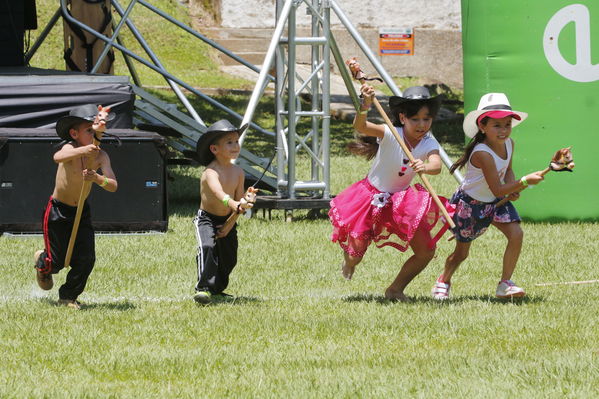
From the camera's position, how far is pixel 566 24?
37.6 feet

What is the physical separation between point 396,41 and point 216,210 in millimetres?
18984

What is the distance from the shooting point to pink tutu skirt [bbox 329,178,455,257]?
7.59 meters

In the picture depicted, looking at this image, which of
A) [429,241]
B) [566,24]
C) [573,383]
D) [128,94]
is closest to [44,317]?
[429,241]

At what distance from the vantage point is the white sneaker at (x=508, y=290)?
7520 mm

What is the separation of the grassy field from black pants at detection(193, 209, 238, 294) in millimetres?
177

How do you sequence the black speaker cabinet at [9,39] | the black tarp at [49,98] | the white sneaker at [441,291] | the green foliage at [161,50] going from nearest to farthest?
1. the white sneaker at [441,291]
2. the black tarp at [49,98]
3. the black speaker cabinet at [9,39]
4. the green foliage at [161,50]

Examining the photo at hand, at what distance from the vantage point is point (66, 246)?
24.8ft

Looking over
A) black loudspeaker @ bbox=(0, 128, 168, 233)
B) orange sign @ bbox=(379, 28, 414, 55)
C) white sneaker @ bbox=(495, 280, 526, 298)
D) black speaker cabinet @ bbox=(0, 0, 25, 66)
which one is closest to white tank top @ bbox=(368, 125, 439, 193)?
white sneaker @ bbox=(495, 280, 526, 298)

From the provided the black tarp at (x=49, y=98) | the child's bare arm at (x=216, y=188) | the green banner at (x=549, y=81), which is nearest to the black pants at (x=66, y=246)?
the child's bare arm at (x=216, y=188)

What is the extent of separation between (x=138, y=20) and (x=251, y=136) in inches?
256

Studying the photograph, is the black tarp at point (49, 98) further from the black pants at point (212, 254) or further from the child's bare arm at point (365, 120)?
the child's bare arm at point (365, 120)

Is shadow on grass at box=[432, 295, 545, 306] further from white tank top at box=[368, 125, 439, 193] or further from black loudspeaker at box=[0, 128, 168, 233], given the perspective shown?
black loudspeaker at box=[0, 128, 168, 233]

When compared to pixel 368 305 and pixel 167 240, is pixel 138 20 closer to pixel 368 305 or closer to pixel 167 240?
pixel 167 240

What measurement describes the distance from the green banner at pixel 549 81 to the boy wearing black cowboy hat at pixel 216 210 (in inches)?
191
